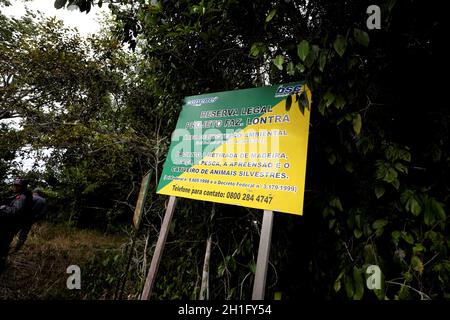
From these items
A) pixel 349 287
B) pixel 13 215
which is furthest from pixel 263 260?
pixel 13 215

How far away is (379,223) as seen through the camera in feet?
5.33

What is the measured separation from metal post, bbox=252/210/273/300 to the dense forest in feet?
1.91

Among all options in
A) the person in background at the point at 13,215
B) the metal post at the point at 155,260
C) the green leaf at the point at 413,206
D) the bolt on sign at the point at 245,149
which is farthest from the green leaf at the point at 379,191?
the person in background at the point at 13,215

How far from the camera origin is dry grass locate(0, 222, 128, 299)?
3.34 m

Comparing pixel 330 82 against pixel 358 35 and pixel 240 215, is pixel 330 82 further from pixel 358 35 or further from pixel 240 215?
pixel 240 215

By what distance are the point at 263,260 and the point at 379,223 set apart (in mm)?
881

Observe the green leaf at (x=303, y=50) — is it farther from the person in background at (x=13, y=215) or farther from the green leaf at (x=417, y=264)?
the person in background at (x=13, y=215)

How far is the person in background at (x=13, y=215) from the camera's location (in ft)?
11.1

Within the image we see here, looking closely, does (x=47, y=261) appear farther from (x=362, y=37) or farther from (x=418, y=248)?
(x=362, y=37)

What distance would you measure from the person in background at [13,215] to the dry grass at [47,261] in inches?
14.3

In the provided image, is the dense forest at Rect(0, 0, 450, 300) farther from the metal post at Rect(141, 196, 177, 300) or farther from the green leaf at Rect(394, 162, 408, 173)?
the metal post at Rect(141, 196, 177, 300)

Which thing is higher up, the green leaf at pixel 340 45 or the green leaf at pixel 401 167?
the green leaf at pixel 340 45

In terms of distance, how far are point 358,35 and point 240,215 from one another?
2047 millimetres

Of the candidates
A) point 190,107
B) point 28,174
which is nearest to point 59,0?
point 190,107
